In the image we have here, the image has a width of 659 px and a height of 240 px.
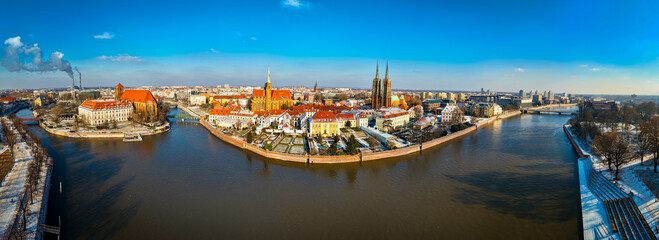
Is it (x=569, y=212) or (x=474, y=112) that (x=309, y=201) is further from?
(x=474, y=112)

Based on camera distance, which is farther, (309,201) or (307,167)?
(307,167)

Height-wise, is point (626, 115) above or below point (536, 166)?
above

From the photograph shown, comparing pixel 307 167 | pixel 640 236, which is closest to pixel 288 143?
pixel 307 167

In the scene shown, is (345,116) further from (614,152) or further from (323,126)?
(614,152)

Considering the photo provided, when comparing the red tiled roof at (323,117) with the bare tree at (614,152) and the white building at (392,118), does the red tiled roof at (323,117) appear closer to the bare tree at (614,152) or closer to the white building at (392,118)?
the white building at (392,118)

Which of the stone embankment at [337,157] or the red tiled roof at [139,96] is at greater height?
the red tiled roof at [139,96]

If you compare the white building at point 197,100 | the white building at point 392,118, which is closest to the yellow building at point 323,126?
the white building at point 392,118

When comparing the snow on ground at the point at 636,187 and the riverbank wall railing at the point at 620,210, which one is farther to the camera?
the snow on ground at the point at 636,187
